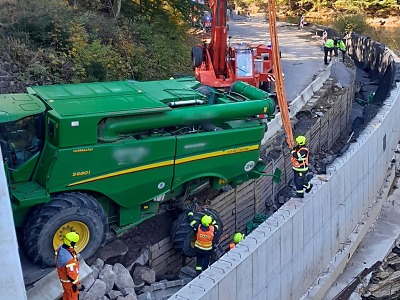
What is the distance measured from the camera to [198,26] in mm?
20078

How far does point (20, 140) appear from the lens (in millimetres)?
7691

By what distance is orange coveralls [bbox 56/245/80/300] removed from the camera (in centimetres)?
674

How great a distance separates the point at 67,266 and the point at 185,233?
2.98 metres


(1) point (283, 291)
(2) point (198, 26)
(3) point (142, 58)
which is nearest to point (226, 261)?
(1) point (283, 291)

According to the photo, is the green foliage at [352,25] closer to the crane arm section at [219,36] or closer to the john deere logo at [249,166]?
the crane arm section at [219,36]

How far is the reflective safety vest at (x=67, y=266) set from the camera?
22.1 ft

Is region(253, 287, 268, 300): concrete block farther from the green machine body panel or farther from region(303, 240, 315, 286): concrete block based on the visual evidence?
the green machine body panel

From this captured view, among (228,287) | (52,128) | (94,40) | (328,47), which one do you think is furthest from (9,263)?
(328,47)

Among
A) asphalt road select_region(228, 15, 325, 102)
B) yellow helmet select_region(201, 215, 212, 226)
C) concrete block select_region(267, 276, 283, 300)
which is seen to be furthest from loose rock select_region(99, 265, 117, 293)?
asphalt road select_region(228, 15, 325, 102)

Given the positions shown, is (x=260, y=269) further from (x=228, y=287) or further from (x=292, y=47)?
(x=292, y=47)

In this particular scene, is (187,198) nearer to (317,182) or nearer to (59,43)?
(317,182)

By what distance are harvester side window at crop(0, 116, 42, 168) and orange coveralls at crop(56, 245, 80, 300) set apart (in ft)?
5.23

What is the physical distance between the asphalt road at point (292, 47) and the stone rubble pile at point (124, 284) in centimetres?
902

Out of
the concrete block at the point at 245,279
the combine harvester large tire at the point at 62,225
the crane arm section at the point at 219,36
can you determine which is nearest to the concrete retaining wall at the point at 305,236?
the concrete block at the point at 245,279
